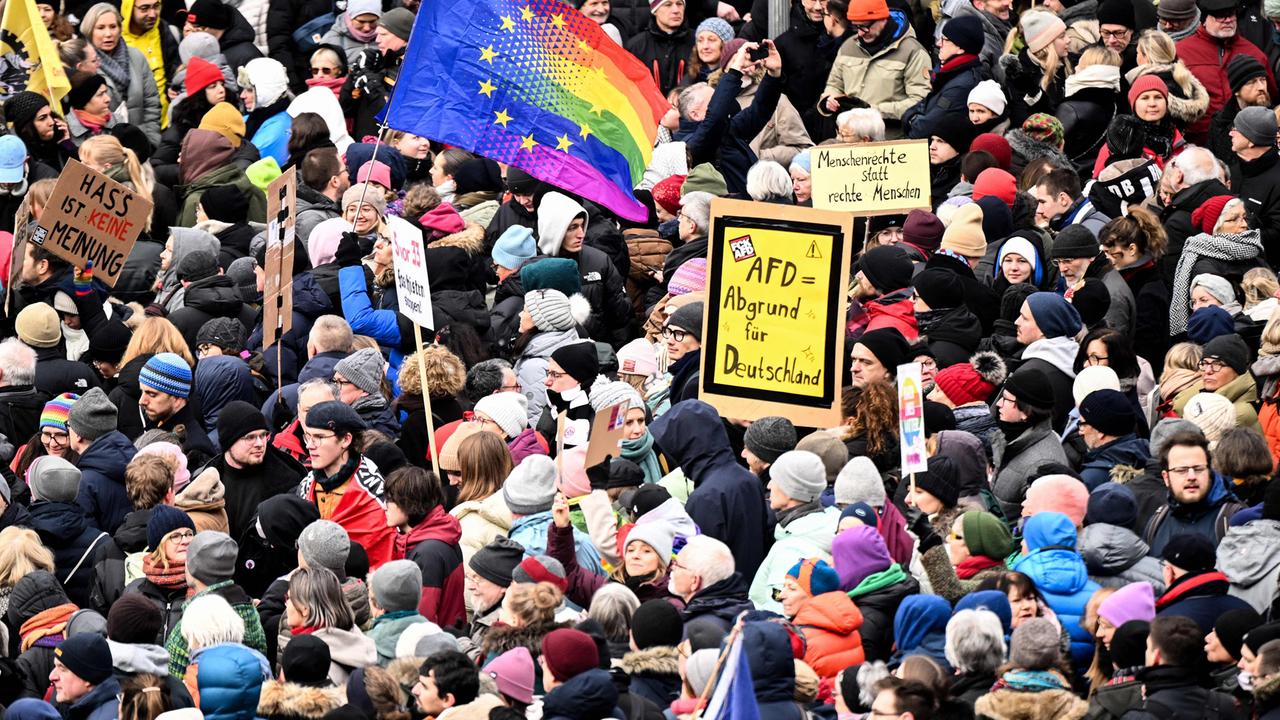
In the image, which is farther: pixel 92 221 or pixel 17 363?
pixel 92 221

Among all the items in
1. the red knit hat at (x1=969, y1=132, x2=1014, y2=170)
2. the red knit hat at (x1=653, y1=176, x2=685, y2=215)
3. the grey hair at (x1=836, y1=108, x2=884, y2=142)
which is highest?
the grey hair at (x1=836, y1=108, x2=884, y2=142)

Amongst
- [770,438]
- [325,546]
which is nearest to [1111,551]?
[770,438]

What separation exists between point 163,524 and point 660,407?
3.39 meters

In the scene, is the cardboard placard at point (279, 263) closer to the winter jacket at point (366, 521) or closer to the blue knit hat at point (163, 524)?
the winter jacket at point (366, 521)

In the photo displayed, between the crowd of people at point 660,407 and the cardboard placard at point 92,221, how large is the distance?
18cm

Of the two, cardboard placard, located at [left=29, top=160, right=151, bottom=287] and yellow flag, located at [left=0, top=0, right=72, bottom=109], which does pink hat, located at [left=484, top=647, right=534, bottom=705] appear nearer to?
cardboard placard, located at [left=29, top=160, right=151, bottom=287]

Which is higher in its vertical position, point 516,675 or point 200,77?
point 200,77

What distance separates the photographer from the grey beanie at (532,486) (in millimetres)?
10156

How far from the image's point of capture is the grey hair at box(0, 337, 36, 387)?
12445 millimetres

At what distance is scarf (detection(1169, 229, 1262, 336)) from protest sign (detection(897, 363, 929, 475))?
3.43 metres

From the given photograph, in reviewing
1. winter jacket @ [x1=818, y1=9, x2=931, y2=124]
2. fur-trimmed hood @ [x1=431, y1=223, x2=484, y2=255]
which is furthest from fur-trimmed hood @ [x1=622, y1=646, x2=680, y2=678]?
winter jacket @ [x1=818, y1=9, x2=931, y2=124]

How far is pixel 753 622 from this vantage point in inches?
324

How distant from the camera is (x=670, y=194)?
623 inches

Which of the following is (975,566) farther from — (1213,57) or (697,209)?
(1213,57)
